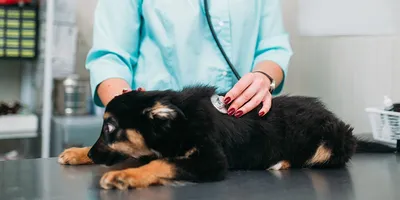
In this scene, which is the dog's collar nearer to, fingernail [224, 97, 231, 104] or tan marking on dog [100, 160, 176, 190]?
fingernail [224, 97, 231, 104]

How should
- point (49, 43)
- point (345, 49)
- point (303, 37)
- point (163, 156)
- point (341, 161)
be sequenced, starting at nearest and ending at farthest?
point (163, 156), point (341, 161), point (345, 49), point (303, 37), point (49, 43)

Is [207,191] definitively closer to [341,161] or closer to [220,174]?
[220,174]

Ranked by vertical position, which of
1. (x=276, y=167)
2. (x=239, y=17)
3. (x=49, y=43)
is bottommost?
(x=276, y=167)

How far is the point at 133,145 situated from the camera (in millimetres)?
818

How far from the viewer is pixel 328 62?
5.07 ft

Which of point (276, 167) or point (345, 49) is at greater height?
point (345, 49)

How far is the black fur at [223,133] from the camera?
80cm

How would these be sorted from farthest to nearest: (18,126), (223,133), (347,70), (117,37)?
(18,126) < (347,70) < (117,37) < (223,133)

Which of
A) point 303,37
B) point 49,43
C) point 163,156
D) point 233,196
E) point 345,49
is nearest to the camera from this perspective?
point 233,196

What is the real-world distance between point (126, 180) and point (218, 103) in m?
0.25

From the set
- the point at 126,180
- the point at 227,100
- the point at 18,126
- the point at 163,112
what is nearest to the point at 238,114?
the point at 227,100

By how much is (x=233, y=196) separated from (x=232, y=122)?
19 cm

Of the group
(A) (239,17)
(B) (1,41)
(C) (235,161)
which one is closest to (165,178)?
(C) (235,161)

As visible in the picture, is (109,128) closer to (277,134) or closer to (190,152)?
(190,152)
